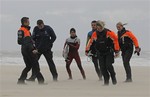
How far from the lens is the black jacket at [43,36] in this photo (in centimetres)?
937

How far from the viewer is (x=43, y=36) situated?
30.7 feet

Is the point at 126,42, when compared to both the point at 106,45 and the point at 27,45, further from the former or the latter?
the point at 27,45

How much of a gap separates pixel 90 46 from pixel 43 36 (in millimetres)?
1335

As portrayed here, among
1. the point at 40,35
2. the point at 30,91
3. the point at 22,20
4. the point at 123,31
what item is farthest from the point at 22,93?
the point at 123,31

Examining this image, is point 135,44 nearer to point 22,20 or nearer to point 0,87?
point 22,20

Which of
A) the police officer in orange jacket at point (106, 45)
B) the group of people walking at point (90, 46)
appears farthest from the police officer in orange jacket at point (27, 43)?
the police officer in orange jacket at point (106, 45)

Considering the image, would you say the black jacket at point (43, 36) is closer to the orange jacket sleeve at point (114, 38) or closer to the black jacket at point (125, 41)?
the black jacket at point (125, 41)

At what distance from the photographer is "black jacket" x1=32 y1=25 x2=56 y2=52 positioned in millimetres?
9367

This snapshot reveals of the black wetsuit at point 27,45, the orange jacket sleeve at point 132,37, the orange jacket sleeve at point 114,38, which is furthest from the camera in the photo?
the orange jacket sleeve at point 132,37

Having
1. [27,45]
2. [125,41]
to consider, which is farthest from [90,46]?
[27,45]

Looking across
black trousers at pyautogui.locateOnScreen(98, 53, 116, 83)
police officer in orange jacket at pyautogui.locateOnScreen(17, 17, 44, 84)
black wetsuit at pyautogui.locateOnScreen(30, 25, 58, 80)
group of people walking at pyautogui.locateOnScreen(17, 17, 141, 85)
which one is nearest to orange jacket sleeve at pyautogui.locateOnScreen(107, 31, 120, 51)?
group of people walking at pyautogui.locateOnScreen(17, 17, 141, 85)

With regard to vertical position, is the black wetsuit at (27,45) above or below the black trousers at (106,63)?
above

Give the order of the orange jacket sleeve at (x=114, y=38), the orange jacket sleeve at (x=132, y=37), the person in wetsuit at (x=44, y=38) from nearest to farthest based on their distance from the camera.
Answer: the orange jacket sleeve at (x=114, y=38) < the orange jacket sleeve at (x=132, y=37) < the person in wetsuit at (x=44, y=38)

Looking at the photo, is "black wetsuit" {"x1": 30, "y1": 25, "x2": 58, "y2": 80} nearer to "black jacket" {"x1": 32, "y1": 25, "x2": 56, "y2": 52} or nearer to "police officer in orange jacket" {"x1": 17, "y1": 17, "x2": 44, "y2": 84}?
"black jacket" {"x1": 32, "y1": 25, "x2": 56, "y2": 52}
